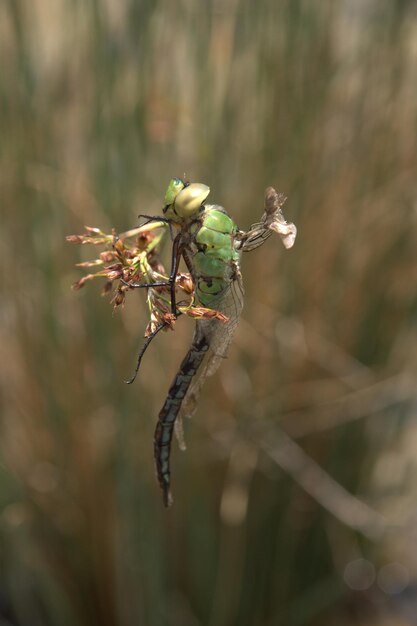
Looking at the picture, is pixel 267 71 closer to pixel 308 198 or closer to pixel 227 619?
pixel 308 198

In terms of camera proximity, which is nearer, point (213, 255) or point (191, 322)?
point (213, 255)

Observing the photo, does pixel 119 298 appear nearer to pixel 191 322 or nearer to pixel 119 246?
pixel 119 246

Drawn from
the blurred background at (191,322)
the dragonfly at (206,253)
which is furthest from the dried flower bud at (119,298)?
the blurred background at (191,322)

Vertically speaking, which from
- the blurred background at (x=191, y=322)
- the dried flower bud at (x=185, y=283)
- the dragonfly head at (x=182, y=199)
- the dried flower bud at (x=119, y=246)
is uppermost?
the dragonfly head at (x=182, y=199)

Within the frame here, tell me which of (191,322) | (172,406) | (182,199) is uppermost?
(182,199)

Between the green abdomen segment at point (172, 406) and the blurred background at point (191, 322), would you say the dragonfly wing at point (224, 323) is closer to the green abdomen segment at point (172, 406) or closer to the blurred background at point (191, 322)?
the green abdomen segment at point (172, 406)

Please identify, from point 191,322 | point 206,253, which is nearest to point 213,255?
point 206,253

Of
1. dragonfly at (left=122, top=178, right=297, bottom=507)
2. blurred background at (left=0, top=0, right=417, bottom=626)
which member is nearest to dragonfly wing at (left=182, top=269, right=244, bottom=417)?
dragonfly at (left=122, top=178, right=297, bottom=507)
